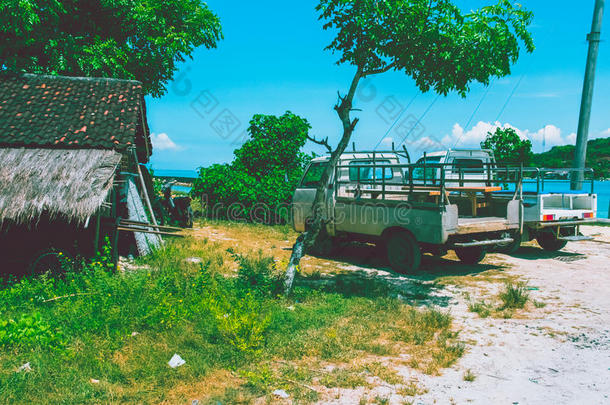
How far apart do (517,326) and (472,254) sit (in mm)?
→ 4143

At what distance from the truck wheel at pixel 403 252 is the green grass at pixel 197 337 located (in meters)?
1.78

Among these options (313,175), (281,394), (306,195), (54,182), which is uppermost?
(313,175)

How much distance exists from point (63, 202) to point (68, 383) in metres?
4.01

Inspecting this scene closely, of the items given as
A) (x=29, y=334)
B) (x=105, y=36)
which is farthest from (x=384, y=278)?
(x=105, y=36)

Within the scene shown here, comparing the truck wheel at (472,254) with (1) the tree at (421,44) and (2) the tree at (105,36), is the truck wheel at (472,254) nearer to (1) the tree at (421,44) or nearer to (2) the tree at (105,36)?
(1) the tree at (421,44)

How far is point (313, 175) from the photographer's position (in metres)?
10.9

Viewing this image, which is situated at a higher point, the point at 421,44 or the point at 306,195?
the point at 421,44

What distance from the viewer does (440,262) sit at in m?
10.3

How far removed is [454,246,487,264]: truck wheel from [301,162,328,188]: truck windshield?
136 inches

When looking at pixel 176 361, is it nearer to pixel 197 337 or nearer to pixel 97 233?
pixel 197 337

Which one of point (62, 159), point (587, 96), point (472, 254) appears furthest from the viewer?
point (587, 96)

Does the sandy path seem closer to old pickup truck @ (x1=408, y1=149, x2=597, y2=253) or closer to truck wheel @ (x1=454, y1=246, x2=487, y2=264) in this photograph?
truck wheel @ (x1=454, y1=246, x2=487, y2=264)

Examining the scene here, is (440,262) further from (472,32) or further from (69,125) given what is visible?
(69,125)

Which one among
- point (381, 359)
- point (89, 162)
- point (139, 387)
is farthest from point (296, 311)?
point (89, 162)
